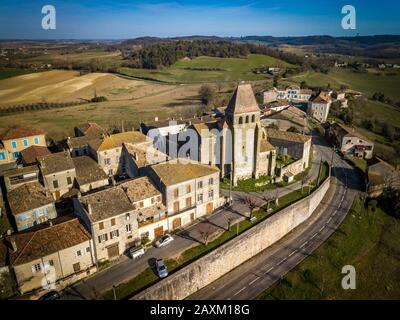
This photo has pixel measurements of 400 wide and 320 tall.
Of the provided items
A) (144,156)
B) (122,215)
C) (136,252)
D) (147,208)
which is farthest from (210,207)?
(122,215)

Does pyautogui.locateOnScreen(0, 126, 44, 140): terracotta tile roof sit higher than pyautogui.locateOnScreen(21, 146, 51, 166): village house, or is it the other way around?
pyautogui.locateOnScreen(0, 126, 44, 140): terracotta tile roof

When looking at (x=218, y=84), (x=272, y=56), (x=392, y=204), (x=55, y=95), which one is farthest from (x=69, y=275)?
(x=272, y=56)

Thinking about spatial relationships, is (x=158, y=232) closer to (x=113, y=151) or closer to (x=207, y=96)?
(x=113, y=151)

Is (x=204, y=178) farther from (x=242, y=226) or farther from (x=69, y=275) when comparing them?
(x=69, y=275)

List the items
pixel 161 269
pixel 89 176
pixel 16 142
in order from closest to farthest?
pixel 161 269 → pixel 89 176 → pixel 16 142

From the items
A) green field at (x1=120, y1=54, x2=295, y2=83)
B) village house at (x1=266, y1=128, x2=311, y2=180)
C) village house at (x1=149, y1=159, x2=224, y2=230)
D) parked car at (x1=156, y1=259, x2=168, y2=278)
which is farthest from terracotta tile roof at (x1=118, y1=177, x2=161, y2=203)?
green field at (x1=120, y1=54, x2=295, y2=83)

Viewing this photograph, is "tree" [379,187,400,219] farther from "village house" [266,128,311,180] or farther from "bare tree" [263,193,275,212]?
"bare tree" [263,193,275,212]
